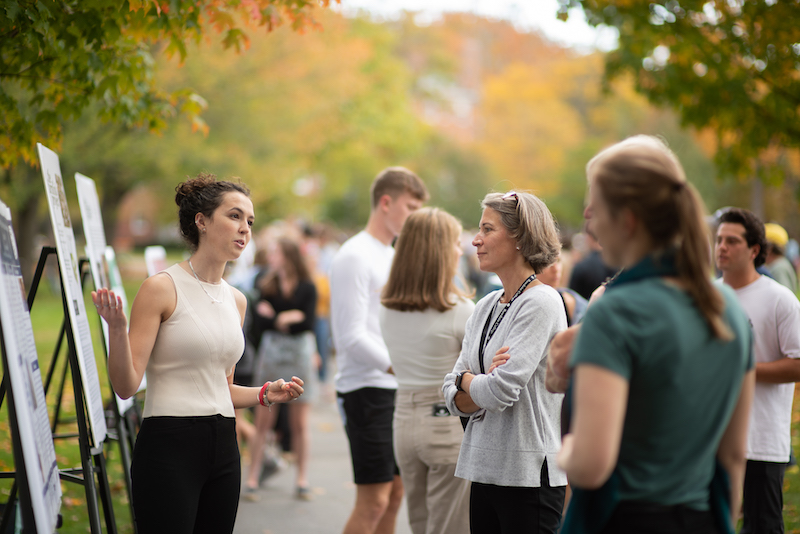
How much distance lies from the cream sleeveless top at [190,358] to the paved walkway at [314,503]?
284 cm

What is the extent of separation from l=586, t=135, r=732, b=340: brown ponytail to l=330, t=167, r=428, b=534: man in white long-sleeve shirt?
2523 mm

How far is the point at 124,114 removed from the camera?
4.61 metres

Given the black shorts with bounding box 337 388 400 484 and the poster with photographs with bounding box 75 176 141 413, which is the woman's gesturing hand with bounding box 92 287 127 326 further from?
the black shorts with bounding box 337 388 400 484

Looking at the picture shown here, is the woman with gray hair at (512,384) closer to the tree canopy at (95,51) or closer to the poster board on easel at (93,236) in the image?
the tree canopy at (95,51)

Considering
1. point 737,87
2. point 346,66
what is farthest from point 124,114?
point 346,66

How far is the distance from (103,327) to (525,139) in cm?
4664

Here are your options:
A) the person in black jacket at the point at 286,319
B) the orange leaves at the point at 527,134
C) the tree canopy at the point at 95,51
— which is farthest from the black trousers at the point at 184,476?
the orange leaves at the point at 527,134

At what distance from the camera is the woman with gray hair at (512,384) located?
2852 millimetres

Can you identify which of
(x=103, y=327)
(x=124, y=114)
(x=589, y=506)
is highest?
(x=124, y=114)

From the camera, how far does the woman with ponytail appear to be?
1.78 m

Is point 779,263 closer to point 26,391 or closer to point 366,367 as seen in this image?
point 366,367

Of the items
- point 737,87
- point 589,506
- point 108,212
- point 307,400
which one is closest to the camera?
point 589,506

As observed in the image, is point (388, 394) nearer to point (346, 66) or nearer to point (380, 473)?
point (380, 473)

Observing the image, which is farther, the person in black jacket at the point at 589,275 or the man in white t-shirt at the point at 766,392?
the person in black jacket at the point at 589,275
